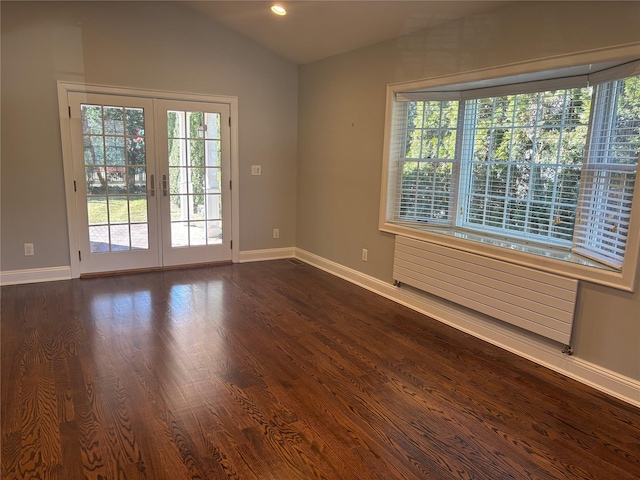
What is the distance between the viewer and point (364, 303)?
4.14 metres

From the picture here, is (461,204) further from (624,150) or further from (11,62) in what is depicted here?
(11,62)

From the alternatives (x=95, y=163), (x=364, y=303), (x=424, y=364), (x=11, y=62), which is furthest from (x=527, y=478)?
(x=11, y=62)

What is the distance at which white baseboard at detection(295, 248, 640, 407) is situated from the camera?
261cm

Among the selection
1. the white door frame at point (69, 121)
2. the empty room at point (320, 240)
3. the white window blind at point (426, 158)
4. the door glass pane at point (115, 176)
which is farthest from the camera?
the door glass pane at point (115, 176)

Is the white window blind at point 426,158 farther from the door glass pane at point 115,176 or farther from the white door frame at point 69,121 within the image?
the door glass pane at point 115,176

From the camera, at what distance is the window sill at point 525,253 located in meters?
2.60

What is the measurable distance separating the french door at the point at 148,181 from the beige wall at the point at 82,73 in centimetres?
19

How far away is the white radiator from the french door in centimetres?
244

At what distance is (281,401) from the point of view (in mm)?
2445

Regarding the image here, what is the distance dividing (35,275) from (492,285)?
14.5 ft

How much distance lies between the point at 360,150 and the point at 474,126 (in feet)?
4.01

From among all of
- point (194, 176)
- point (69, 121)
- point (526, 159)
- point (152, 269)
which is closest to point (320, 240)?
point (194, 176)

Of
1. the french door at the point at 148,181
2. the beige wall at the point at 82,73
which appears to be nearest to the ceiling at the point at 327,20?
the beige wall at the point at 82,73

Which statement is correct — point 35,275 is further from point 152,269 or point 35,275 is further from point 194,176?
point 194,176
